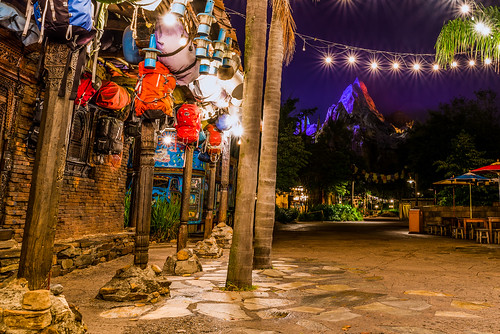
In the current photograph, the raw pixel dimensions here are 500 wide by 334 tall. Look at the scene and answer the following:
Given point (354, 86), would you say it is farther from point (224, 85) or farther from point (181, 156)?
point (224, 85)

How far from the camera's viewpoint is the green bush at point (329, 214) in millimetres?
32669

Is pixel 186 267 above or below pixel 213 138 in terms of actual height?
below

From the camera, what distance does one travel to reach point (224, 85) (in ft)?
24.9

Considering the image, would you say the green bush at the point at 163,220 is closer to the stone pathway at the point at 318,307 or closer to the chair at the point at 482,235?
the stone pathway at the point at 318,307

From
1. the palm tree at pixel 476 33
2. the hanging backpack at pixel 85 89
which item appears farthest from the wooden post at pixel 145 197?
the palm tree at pixel 476 33

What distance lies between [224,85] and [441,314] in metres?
5.75

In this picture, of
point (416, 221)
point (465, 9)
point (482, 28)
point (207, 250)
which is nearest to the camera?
point (482, 28)

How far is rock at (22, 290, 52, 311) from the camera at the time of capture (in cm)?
267

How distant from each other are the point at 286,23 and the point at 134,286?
548 cm

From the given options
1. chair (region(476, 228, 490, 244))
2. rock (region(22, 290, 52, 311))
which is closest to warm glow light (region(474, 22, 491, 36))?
chair (region(476, 228, 490, 244))

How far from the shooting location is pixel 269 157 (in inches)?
263

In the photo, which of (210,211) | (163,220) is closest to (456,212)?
(210,211)

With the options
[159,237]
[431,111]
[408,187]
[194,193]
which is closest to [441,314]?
[159,237]

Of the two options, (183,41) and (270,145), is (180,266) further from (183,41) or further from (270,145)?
(183,41)
